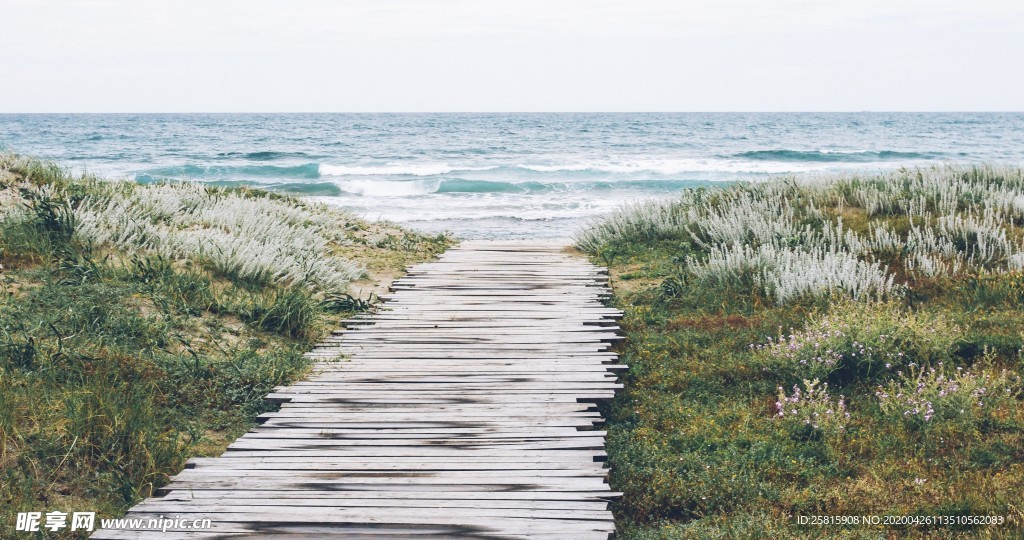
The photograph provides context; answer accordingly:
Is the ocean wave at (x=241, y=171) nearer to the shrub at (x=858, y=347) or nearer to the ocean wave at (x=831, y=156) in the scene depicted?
the ocean wave at (x=831, y=156)

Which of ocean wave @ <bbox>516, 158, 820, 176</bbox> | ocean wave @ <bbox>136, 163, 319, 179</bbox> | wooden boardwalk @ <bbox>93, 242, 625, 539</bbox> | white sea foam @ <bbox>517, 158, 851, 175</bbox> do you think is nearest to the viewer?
wooden boardwalk @ <bbox>93, 242, 625, 539</bbox>

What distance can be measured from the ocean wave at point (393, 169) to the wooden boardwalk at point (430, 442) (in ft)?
104

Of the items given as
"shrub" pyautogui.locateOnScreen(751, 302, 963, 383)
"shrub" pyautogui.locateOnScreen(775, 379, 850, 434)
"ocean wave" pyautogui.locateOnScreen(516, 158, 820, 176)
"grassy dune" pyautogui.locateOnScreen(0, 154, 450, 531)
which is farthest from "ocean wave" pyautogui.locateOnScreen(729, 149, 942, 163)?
"shrub" pyautogui.locateOnScreen(775, 379, 850, 434)

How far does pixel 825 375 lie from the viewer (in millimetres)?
6391

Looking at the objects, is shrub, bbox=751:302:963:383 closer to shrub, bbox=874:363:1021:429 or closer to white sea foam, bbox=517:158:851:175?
shrub, bbox=874:363:1021:429

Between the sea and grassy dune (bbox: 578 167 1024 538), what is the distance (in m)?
6.47

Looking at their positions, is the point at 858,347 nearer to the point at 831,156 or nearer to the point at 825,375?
the point at 825,375

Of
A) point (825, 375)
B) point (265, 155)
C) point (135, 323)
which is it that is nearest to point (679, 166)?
point (265, 155)

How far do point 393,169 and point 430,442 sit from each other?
3678cm

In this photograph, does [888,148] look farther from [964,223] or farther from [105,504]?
[105,504]

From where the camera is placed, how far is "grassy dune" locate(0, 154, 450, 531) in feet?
15.9

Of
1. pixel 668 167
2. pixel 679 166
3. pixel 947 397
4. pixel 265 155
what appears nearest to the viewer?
pixel 947 397

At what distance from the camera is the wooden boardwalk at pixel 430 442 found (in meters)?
4.04

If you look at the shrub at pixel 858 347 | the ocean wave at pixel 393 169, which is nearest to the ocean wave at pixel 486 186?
the ocean wave at pixel 393 169
